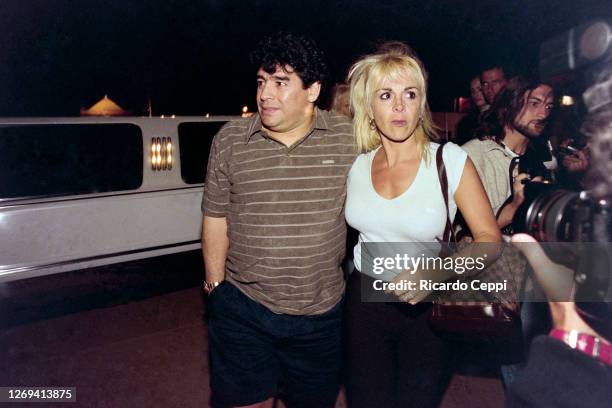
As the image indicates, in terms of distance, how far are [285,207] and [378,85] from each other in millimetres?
661

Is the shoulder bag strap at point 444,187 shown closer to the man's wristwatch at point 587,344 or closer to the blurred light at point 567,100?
the blurred light at point 567,100

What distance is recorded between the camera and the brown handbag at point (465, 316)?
166 cm

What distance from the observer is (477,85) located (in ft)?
11.1

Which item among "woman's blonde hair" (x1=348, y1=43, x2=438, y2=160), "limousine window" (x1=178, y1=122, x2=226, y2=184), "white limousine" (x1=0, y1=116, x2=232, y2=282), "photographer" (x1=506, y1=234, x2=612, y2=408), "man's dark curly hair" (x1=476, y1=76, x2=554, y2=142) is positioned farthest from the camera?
"limousine window" (x1=178, y1=122, x2=226, y2=184)

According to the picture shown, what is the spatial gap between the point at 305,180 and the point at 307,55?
1.87ft

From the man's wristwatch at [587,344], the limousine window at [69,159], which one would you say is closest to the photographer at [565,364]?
the man's wristwatch at [587,344]

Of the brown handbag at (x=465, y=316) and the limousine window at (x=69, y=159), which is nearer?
the brown handbag at (x=465, y=316)

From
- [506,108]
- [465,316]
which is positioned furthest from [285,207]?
[506,108]

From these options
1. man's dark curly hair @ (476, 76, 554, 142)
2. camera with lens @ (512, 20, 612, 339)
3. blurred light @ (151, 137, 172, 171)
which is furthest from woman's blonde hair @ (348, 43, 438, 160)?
blurred light @ (151, 137, 172, 171)

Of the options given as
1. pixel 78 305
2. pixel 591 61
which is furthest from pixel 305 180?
pixel 78 305

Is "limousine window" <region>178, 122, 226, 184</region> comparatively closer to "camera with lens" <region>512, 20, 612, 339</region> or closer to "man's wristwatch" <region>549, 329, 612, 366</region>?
"camera with lens" <region>512, 20, 612, 339</region>

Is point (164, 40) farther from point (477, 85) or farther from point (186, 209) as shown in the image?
point (477, 85)

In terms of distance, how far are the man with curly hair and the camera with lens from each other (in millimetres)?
922

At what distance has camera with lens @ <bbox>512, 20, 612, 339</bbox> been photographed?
980 millimetres
